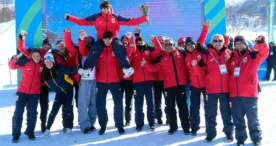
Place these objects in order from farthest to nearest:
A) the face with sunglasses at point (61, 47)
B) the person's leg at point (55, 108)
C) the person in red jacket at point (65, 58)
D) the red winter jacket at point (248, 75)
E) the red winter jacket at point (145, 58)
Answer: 1. the face with sunglasses at point (61, 47)
2. the person in red jacket at point (65, 58)
3. the red winter jacket at point (145, 58)
4. the person's leg at point (55, 108)
5. the red winter jacket at point (248, 75)

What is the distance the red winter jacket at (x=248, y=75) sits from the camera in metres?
4.30

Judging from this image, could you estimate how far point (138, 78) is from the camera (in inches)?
211

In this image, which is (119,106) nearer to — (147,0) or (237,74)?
(237,74)

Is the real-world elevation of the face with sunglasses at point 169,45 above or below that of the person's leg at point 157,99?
above

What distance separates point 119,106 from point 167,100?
2.79 feet

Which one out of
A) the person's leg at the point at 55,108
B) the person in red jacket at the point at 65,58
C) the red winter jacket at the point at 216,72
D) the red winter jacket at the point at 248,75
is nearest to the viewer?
the red winter jacket at the point at 248,75

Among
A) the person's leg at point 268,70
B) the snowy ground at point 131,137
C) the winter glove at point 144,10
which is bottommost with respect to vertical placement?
the snowy ground at point 131,137

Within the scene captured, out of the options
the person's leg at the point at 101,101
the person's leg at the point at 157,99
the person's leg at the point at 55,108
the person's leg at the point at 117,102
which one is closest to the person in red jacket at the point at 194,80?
the person's leg at the point at 157,99

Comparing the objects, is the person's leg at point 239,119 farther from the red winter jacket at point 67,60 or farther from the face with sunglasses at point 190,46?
the red winter jacket at point 67,60

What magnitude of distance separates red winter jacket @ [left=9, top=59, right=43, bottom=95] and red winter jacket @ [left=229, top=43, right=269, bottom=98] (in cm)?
Result: 322

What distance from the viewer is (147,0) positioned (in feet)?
27.2

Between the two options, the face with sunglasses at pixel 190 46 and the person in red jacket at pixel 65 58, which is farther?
the person in red jacket at pixel 65 58

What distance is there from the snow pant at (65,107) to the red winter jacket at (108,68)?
1.95ft

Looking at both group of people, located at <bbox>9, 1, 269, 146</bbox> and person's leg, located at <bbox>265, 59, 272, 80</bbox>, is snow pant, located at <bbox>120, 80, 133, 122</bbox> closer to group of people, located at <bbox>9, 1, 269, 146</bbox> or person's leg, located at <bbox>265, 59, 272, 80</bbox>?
group of people, located at <bbox>9, 1, 269, 146</bbox>
